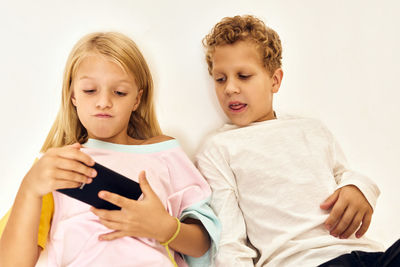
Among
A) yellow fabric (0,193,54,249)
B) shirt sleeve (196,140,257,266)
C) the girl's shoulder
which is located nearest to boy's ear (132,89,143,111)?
the girl's shoulder

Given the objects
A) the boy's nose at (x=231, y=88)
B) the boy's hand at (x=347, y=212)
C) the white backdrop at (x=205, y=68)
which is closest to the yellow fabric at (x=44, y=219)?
the white backdrop at (x=205, y=68)

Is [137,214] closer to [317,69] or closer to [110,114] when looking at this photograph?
[110,114]

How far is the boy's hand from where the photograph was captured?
1.07 meters

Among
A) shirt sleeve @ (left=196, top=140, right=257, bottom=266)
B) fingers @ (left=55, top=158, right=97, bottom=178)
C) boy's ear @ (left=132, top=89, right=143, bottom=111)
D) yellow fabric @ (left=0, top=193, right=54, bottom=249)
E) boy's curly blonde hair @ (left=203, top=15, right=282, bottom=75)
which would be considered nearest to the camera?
fingers @ (left=55, top=158, right=97, bottom=178)

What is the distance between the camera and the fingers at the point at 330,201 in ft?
3.61

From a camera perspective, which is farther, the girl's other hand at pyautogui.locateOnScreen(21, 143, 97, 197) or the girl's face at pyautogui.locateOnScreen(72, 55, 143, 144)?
the girl's face at pyautogui.locateOnScreen(72, 55, 143, 144)

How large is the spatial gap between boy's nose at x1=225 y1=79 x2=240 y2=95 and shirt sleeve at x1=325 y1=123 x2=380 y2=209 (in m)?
0.36

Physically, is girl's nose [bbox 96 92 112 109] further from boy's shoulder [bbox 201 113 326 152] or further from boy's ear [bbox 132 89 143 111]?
boy's shoulder [bbox 201 113 326 152]

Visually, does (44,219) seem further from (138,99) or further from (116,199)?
(138,99)

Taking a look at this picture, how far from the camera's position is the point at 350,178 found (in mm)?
1167

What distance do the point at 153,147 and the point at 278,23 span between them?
70 cm

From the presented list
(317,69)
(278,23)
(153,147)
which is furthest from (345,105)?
(153,147)

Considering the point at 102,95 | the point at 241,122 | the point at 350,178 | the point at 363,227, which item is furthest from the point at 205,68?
the point at 363,227

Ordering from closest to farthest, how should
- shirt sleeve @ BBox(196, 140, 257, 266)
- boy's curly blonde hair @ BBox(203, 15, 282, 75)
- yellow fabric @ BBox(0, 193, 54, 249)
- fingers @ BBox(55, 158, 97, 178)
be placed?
fingers @ BBox(55, 158, 97, 178), yellow fabric @ BBox(0, 193, 54, 249), shirt sleeve @ BBox(196, 140, 257, 266), boy's curly blonde hair @ BBox(203, 15, 282, 75)
